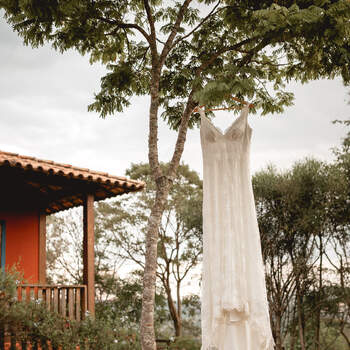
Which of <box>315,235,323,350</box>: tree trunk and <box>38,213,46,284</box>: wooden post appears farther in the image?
<box>315,235,323,350</box>: tree trunk

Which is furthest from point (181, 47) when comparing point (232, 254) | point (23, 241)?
point (23, 241)

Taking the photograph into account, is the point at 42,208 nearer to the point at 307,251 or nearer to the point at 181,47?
the point at 181,47

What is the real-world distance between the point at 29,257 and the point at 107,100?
4.19m

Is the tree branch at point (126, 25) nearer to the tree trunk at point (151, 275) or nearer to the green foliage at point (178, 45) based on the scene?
the green foliage at point (178, 45)

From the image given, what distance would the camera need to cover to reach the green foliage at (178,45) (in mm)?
5480

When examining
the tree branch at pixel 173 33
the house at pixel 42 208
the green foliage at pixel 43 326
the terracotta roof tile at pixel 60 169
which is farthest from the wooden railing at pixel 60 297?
the tree branch at pixel 173 33

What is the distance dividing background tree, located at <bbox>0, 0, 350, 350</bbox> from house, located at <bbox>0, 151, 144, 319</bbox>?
65.6 inches

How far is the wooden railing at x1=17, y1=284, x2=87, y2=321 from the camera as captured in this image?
21.8ft

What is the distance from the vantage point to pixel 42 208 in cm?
960

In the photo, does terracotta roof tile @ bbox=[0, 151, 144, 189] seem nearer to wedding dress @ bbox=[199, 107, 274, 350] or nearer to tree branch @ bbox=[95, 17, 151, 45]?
tree branch @ bbox=[95, 17, 151, 45]

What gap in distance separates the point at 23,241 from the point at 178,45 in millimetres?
5088

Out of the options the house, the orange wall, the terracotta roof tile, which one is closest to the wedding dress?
the house

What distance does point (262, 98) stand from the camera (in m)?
6.48

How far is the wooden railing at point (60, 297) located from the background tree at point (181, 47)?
238cm
